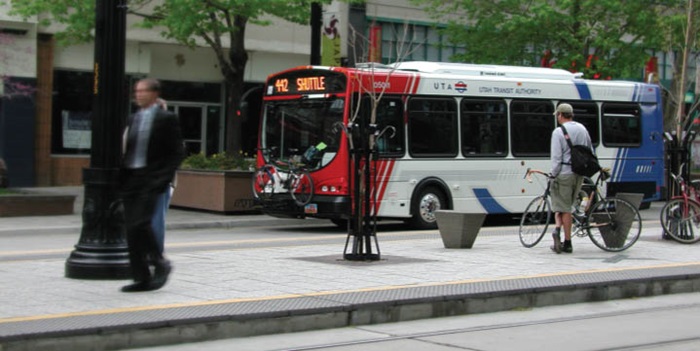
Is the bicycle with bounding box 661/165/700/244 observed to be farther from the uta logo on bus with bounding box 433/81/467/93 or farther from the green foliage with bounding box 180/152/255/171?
the green foliage with bounding box 180/152/255/171

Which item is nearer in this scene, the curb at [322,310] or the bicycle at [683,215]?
the curb at [322,310]

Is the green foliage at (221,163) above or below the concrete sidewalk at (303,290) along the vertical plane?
above

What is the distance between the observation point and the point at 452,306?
893cm

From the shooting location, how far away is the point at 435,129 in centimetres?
1895

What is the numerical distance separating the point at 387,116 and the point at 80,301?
34.8 feet

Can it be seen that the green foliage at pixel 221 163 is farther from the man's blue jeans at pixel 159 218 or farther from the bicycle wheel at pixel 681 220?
the man's blue jeans at pixel 159 218

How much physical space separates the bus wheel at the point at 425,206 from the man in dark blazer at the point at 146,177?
33.4 ft

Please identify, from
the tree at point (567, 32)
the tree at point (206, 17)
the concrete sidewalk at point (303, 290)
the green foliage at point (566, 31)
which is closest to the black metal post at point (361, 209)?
the concrete sidewalk at point (303, 290)

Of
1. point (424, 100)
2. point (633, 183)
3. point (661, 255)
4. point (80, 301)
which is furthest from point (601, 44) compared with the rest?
point (80, 301)

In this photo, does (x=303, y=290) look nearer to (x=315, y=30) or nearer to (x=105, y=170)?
(x=105, y=170)

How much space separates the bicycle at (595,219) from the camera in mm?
13078

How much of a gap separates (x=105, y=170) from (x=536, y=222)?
20.7 feet

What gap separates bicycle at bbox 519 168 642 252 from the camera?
13.1 meters

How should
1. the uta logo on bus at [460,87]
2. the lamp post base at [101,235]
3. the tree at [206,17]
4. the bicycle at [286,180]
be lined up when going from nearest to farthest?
the lamp post base at [101,235] < the bicycle at [286,180] < the uta logo on bus at [460,87] < the tree at [206,17]
